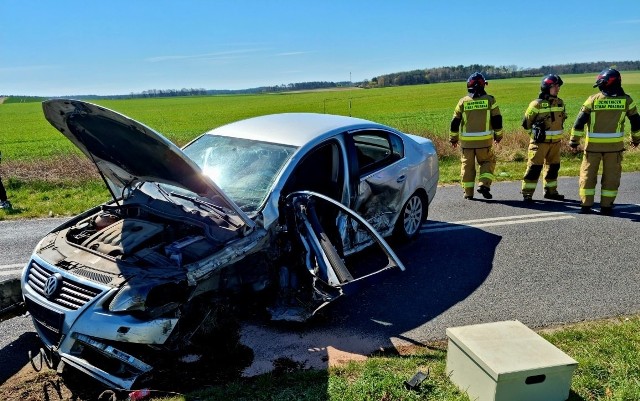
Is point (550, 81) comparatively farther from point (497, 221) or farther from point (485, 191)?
point (497, 221)

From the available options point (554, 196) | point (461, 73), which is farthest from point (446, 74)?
point (554, 196)

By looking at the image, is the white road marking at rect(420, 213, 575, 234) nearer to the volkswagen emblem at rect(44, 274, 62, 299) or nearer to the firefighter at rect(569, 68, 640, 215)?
the firefighter at rect(569, 68, 640, 215)

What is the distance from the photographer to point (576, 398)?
3438 mm

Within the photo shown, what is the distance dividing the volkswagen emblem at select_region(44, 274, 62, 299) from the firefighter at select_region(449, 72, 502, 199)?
21.8 ft

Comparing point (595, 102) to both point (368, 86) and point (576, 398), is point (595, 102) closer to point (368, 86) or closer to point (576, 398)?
point (576, 398)

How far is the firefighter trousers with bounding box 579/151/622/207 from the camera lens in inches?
307

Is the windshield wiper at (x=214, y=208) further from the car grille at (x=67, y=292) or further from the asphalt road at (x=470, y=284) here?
the car grille at (x=67, y=292)

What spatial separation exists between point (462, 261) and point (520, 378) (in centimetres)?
303

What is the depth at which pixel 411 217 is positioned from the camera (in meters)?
6.59

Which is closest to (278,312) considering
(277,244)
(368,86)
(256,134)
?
(277,244)

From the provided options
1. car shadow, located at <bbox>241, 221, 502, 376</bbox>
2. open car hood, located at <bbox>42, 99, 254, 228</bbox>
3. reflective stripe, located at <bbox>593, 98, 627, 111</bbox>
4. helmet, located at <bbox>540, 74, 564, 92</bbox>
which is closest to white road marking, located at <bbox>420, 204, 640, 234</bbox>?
car shadow, located at <bbox>241, 221, 502, 376</bbox>

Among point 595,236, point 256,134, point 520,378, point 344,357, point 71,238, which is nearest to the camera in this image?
point 520,378

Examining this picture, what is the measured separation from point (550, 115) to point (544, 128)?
230 millimetres

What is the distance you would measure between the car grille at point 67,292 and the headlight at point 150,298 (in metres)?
0.20
